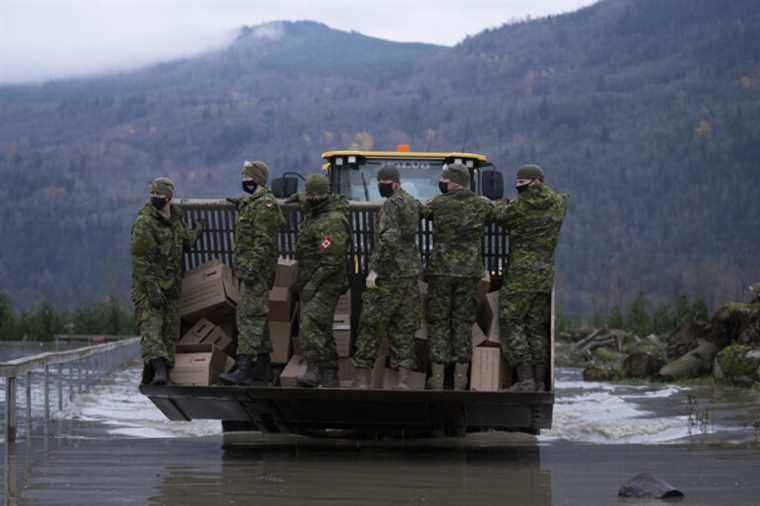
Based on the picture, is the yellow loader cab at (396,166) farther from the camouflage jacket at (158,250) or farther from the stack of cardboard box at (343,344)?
the camouflage jacket at (158,250)

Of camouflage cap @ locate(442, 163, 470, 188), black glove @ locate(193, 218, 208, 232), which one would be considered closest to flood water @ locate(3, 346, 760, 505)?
black glove @ locate(193, 218, 208, 232)

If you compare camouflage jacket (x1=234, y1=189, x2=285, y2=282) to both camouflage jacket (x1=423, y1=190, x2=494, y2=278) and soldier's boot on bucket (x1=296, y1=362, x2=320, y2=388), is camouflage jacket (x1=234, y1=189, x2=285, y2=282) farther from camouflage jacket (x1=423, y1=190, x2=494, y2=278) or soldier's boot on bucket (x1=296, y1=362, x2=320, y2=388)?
camouflage jacket (x1=423, y1=190, x2=494, y2=278)

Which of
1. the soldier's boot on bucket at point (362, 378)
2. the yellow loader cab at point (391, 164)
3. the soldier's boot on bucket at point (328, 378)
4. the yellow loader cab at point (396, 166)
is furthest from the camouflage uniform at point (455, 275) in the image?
the yellow loader cab at point (391, 164)

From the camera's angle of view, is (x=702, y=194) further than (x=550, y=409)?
Yes

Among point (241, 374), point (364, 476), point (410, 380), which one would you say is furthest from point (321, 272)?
point (364, 476)

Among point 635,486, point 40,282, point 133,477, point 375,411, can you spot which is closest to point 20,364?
point 133,477

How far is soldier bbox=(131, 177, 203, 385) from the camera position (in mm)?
12812

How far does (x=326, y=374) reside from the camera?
12930 millimetres

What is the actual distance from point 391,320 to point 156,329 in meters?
2.03

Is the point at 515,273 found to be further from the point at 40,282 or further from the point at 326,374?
the point at 40,282

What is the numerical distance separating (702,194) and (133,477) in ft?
502

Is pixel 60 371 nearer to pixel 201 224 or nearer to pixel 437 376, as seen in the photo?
pixel 201 224

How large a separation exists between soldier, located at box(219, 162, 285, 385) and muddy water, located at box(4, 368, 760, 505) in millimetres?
814

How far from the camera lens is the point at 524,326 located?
12.9 meters
